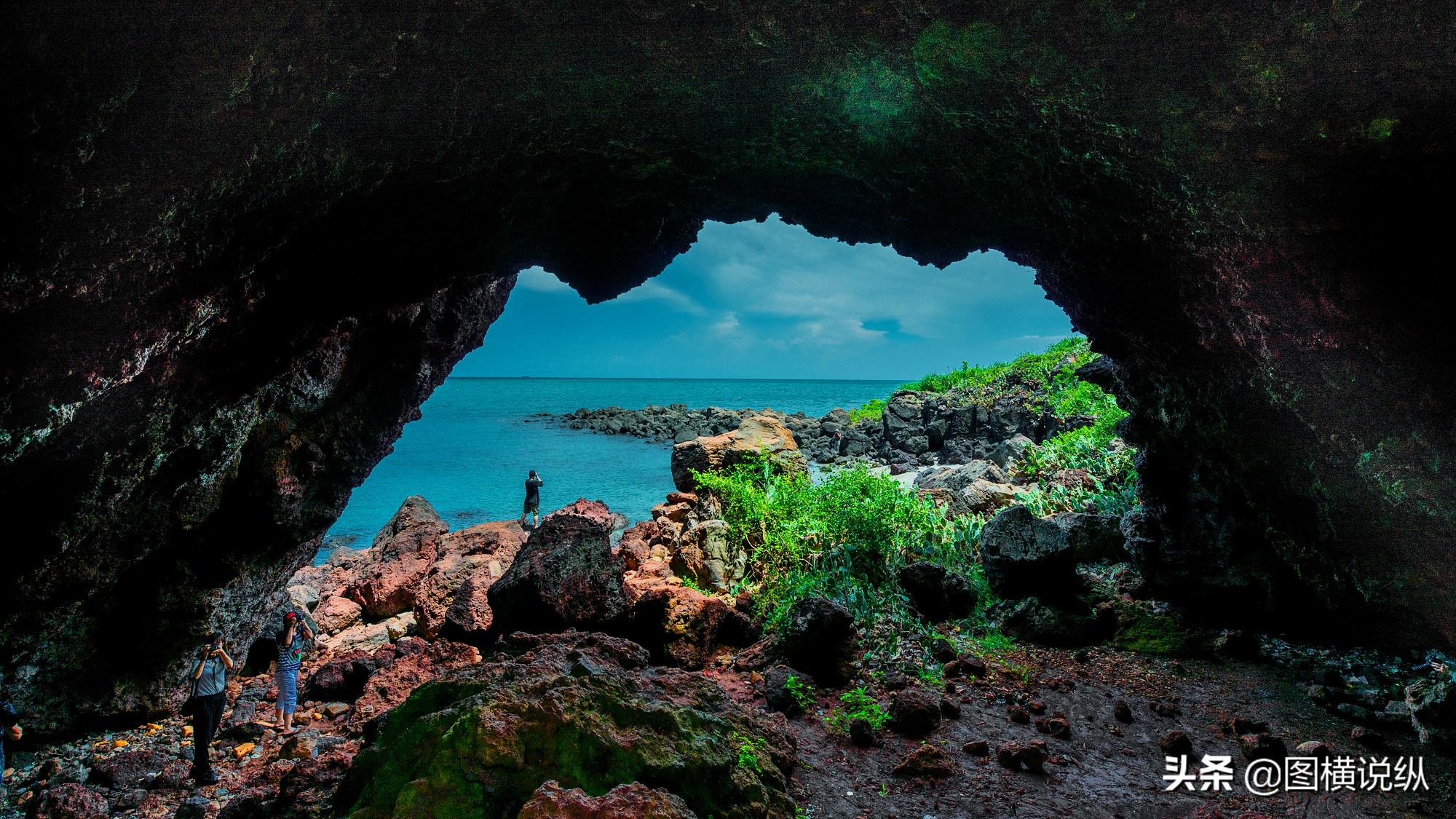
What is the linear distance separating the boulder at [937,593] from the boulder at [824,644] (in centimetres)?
162

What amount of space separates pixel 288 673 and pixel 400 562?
146 inches

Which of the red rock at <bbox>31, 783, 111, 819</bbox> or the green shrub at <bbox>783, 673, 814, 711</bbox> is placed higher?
the green shrub at <bbox>783, 673, 814, 711</bbox>

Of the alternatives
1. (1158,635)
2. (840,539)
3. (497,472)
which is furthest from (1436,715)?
(497,472)

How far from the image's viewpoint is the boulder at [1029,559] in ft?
23.5

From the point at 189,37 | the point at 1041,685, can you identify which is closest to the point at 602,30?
the point at 189,37

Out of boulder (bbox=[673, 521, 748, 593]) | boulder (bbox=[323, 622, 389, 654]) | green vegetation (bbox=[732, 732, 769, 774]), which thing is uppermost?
boulder (bbox=[673, 521, 748, 593])

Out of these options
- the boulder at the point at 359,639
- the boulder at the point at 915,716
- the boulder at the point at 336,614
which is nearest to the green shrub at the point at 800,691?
the boulder at the point at 915,716

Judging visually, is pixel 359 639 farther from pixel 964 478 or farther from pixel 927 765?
pixel 964 478

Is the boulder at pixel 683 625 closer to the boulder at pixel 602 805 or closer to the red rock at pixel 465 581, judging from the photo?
the red rock at pixel 465 581

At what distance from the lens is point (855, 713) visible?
5.39 metres

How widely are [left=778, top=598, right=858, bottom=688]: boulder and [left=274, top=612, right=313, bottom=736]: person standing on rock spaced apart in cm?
493

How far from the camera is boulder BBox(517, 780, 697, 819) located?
2514 mm

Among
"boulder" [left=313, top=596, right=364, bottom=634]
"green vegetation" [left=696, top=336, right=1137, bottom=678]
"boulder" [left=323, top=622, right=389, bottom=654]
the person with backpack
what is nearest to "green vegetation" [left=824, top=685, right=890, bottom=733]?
"green vegetation" [left=696, top=336, right=1137, bottom=678]

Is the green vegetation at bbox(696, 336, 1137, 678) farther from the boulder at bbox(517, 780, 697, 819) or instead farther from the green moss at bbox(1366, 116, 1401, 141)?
the green moss at bbox(1366, 116, 1401, 141)
